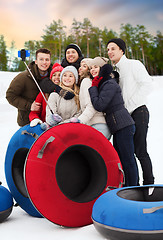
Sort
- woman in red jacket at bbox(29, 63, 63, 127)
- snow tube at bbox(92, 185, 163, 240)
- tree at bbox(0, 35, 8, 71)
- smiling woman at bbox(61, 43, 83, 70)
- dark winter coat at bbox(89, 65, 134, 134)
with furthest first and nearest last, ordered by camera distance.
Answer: tree at bbox(0, 35, 8, 71), smiling woman at bbox(61, 43, 83, 70), woman in red jacket at bbox(29, 63, 63, 127), dark winter coat at bbox(89, 65, 134, 134), snow tube at bbox(92, 185, 163, 240)

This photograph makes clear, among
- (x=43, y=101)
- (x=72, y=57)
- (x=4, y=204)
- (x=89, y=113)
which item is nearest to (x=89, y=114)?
(x=89, y=113)

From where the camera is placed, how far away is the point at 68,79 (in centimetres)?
317

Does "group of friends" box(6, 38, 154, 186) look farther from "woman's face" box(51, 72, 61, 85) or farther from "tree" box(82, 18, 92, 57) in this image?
"tree" box(82, 18, 92, 57)

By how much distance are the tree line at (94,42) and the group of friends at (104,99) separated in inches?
1193

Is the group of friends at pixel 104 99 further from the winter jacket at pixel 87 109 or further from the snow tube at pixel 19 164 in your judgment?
the snow tube at pixel 19 164

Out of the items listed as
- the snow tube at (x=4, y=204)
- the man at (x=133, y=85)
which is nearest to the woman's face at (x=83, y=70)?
the man at (x=133, y=85)

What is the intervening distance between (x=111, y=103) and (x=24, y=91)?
1.36 meters

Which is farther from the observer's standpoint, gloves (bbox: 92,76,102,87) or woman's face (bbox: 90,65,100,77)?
woman's face (bbox: 90,65,100,77)

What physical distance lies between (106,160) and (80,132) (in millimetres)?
338

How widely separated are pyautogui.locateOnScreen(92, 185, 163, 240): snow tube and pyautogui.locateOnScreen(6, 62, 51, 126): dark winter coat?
2.02 metres

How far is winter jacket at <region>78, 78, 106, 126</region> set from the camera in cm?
293

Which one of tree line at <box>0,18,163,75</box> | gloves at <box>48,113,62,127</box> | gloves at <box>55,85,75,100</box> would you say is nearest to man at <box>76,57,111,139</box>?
gloves at <box>55,85,75,100</box>

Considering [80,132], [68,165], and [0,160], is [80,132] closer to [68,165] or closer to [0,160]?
[68,165]

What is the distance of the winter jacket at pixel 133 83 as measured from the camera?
332 cm
